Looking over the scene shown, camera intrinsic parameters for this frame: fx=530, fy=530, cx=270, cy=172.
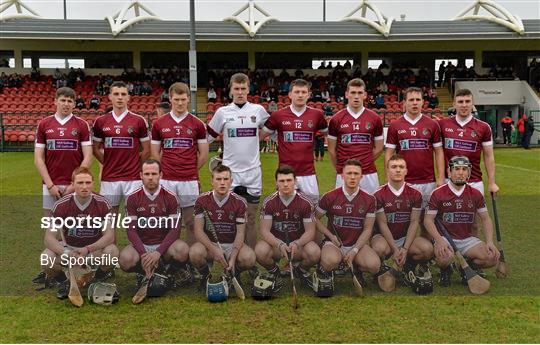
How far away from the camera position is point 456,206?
5.05 m

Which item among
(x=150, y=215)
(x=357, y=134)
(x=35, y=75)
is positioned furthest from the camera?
(x=35, y=75)

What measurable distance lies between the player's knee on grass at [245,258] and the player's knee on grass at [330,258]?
25.2 inches

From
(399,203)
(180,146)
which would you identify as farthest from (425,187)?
(180,146)

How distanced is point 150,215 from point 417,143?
280cm

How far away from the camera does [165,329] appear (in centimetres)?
388

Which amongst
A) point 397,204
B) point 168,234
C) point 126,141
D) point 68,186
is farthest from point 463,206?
point 68,186

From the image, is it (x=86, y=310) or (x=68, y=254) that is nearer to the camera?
(x=86, y=310)

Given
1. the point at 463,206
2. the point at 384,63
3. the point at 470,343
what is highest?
the point at 384,63

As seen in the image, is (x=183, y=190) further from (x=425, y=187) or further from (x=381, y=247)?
Answer: (x=425, y=187)

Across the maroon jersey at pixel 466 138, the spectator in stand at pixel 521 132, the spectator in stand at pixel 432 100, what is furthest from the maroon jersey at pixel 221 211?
the spectator in stand at pixel 432 100

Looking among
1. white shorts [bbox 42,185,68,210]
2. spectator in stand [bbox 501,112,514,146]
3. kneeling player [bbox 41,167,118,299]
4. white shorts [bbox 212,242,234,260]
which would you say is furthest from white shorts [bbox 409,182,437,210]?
spectator in stand [bbox 501,112,514,146]

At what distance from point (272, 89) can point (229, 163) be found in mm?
20807

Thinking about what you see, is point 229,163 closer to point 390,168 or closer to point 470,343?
point 390,168

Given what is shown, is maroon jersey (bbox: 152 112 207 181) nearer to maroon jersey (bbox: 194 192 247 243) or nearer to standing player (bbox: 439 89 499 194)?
maroon jersey (bbox: 194 192 247 243)
